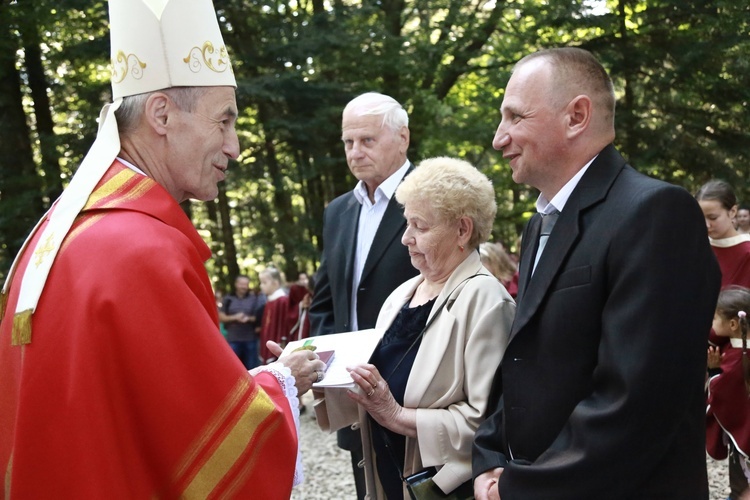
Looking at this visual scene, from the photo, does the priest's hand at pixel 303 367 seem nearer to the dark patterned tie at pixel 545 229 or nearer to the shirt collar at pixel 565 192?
the dark patterned tie at pixel 545 229

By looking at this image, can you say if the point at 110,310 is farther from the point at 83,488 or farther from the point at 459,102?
the point at 459,102

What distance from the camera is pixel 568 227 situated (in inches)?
94.0

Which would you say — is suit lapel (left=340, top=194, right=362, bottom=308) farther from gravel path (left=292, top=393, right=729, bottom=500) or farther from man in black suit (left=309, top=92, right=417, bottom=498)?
gravel path (left=292, top=393, right=729, bottom=500)

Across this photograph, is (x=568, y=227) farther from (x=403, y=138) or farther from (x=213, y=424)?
(x=403, y=138)

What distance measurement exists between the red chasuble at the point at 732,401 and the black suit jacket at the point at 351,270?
1895mm

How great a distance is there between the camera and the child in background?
428cm

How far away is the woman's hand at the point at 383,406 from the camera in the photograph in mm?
2912

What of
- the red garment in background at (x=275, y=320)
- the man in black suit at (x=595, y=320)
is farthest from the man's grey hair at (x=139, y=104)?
the red garment in background at (x=275, y=320)

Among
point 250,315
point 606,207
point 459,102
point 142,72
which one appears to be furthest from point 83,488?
point 459,102

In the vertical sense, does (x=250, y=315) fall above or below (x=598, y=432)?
below

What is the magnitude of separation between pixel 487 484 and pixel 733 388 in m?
2.44

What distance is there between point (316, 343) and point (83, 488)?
4.57 ft

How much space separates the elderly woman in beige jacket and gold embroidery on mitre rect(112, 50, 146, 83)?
1255 mm

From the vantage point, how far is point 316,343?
3.26 metres
